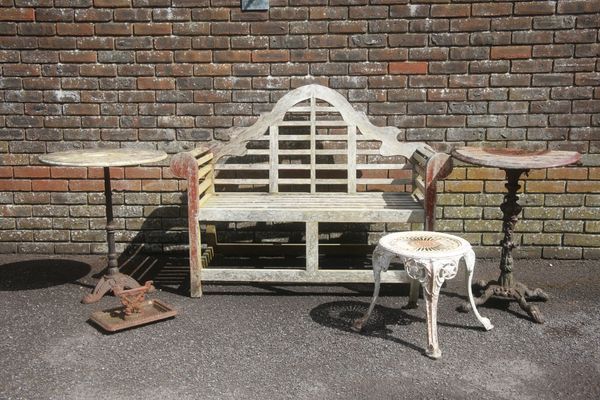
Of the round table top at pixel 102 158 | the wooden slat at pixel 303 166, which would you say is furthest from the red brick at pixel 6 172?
the wooden slat at pixel 303 166

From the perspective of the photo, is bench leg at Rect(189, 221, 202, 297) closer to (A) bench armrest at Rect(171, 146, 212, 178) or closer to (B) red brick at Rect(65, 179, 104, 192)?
(A) bench armrest at Rect(171, 146, 212, 178)

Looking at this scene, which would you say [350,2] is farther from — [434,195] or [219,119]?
[434,195]

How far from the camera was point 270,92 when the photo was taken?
4945 mm

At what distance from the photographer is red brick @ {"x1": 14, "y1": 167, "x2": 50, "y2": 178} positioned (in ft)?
16.8

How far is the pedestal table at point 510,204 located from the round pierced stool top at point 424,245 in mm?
517

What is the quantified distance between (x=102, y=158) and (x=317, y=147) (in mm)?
1812

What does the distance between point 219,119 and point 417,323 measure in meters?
2.36

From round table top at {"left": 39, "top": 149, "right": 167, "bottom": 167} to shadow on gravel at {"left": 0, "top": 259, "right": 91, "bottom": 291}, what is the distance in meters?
1.03

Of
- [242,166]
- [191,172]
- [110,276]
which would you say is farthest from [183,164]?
[110,276]

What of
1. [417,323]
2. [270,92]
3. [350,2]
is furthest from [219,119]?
[417,323]

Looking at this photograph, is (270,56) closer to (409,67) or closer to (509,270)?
(409,67)

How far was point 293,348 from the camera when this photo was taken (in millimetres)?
3424

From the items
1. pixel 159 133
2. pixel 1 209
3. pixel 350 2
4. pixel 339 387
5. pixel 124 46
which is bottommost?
pixel 339 387

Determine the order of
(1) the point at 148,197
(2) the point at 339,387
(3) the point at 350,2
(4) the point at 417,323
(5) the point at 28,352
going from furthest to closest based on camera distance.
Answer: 1. (1) the point at 148,197
2. (3) the point at 350,2
3. (4) the point at 417,323
4. (5) the point at 28,352
5. (2) the point at 339,387
